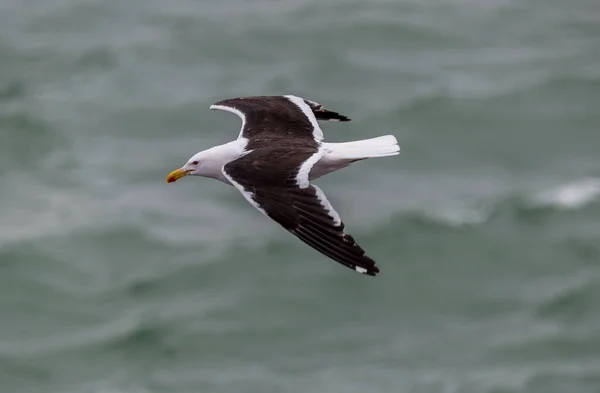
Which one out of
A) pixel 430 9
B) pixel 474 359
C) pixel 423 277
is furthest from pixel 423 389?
pixel 430 9

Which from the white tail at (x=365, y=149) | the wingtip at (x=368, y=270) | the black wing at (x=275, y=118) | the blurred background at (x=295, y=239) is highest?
the blurred background at (x=295, y=239)

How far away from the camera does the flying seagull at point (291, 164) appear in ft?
45.0

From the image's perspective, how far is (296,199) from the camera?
14.1 m

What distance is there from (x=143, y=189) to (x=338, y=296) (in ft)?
22.0

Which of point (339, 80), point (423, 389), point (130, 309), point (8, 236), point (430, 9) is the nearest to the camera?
point (423, 389)

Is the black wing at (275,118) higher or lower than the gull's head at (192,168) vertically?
higher

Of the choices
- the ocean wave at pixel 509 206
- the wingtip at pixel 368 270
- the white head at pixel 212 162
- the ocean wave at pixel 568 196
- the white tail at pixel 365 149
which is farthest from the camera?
the ocean wave at pixel 568 196

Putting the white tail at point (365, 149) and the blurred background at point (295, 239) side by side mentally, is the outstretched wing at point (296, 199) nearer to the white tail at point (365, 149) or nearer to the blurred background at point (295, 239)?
the white tail at point (365, 149)

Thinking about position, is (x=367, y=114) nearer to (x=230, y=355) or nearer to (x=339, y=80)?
(x=339, y=80)

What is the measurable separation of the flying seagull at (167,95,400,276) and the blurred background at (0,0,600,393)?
12697mm

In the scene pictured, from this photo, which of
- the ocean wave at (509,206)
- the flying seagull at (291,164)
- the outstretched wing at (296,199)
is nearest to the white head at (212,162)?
the flying seagull at (291,164)

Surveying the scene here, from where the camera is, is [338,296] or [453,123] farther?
[453,123]

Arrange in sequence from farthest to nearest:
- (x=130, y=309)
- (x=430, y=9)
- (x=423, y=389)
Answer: (x=430, y=9) → (x=130, y=309) → (x=423, y=389)

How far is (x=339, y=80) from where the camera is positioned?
3953cm
